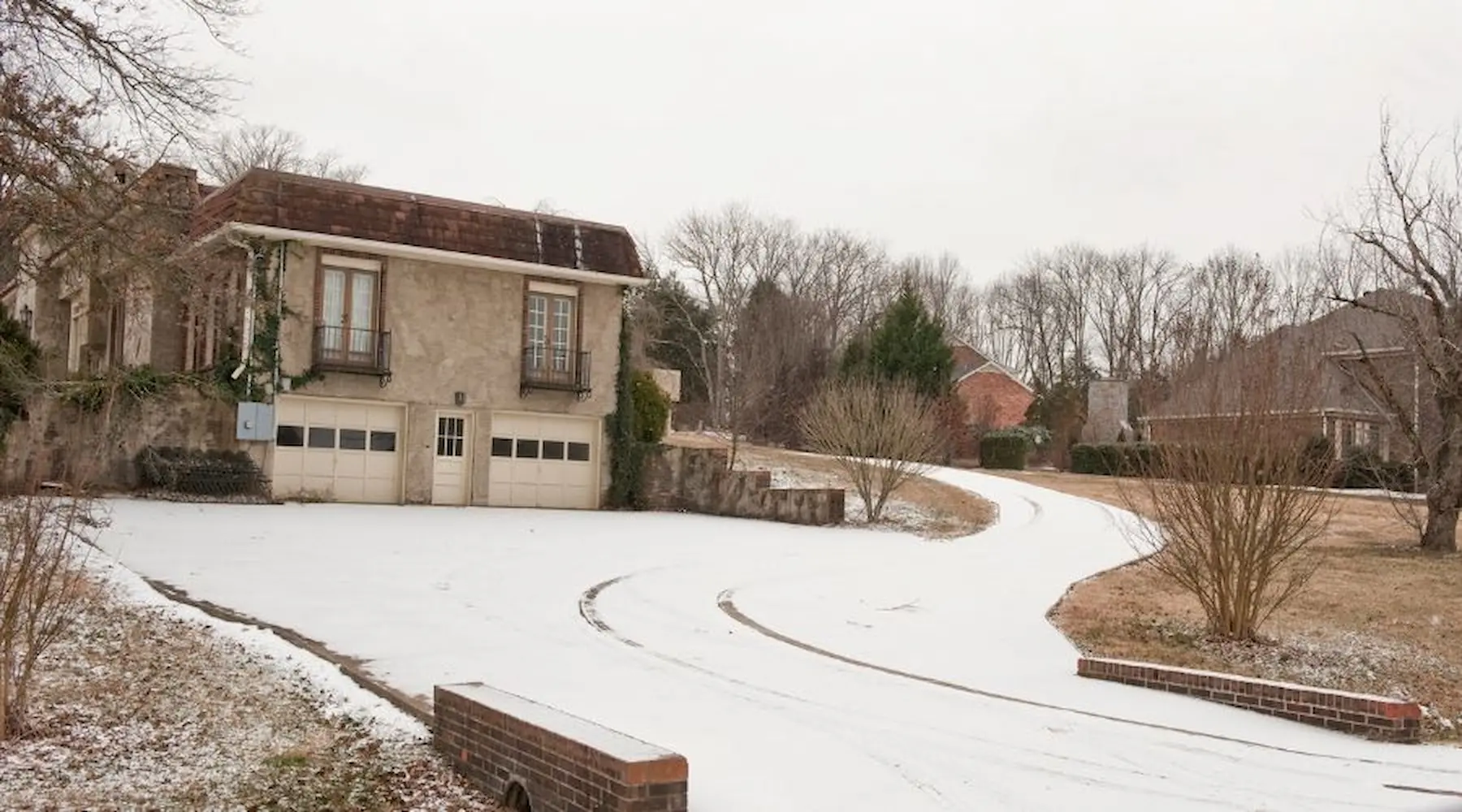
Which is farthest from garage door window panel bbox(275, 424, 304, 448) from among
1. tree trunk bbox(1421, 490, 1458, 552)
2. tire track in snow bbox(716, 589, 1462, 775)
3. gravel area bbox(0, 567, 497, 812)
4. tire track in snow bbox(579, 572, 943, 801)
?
tree trunk bbox(1421, 490, 1458, 552)

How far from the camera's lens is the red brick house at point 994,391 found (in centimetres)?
5394

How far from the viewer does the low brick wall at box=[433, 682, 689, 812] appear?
5465 mm

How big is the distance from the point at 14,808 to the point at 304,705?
2032mm

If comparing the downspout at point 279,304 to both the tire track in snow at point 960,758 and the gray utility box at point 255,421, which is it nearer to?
the gray utility box at point 255,421

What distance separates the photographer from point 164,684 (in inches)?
318

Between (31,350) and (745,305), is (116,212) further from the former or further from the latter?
(745,305)

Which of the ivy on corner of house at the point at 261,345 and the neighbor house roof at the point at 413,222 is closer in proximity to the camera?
the ivy on corner of house at the point at 261,345

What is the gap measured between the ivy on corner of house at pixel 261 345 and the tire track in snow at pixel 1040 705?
13751mm

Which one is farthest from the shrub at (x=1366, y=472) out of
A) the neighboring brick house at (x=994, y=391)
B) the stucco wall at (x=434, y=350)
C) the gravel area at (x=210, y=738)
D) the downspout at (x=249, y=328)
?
the gravel area at (x=210, y=738)

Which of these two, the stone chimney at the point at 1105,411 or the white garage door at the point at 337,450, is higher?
the stone chimney at the point at 1105,411

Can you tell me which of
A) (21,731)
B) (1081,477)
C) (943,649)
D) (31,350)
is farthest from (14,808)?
(1081,477)

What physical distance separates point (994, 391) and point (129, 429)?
42.4 meters

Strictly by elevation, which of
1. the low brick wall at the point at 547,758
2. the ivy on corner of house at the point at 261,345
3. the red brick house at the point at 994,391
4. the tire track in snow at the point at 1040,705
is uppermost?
the red brick house at the point at 994,391

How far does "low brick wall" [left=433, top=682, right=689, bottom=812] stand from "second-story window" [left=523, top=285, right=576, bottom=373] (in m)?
19.6
